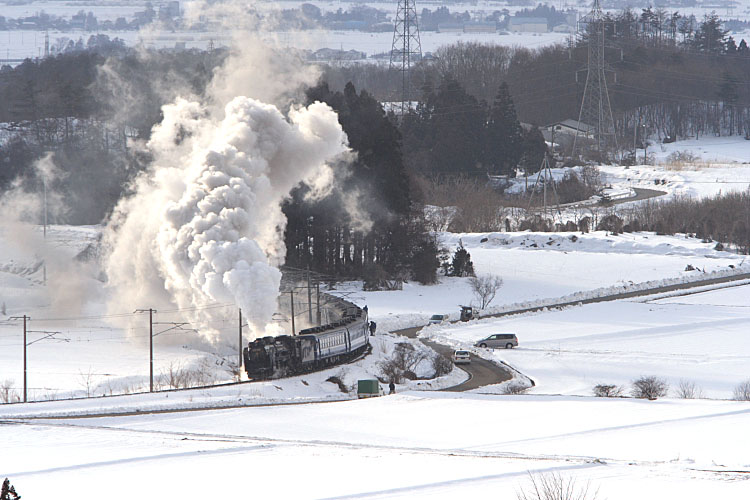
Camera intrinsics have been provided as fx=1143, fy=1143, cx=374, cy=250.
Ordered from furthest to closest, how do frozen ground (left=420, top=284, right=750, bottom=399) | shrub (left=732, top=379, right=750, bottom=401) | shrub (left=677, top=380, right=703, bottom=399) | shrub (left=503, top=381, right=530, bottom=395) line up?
frozen ground (left=420, top=284, right=750, bottom=399) → shrub (left=503, top=381, right=530, bottom=395) → shrub (left=677, top=380, right=703, bottom=399) → shrub (left=732, top=379, right=750, bottom=401)

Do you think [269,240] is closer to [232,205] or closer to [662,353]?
[232,205]

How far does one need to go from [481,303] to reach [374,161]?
40.3 feet

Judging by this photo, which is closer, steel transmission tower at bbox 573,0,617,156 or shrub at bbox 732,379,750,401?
shrub at bbox 732,379,750,401

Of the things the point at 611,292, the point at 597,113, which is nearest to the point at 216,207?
the point at 611,292

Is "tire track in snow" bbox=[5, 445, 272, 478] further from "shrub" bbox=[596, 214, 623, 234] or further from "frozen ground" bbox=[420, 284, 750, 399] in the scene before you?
"shrub" bbox=[596, 214, 623, 234]

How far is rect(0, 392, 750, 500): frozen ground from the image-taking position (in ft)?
86.4

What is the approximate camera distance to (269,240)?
58.8 meters

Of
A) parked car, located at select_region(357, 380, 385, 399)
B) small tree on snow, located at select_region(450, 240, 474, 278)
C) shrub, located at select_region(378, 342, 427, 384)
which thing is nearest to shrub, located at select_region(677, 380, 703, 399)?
shrub, located at select_region(378, 342, 427, 384)

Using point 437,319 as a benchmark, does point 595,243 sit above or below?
above

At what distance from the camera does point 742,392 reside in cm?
4147

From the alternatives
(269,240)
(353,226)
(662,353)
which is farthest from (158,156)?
(662,353)

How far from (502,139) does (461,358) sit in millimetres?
62484

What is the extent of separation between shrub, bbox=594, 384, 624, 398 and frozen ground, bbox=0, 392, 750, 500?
3.03m

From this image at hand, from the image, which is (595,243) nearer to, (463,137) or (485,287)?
(485,287)
